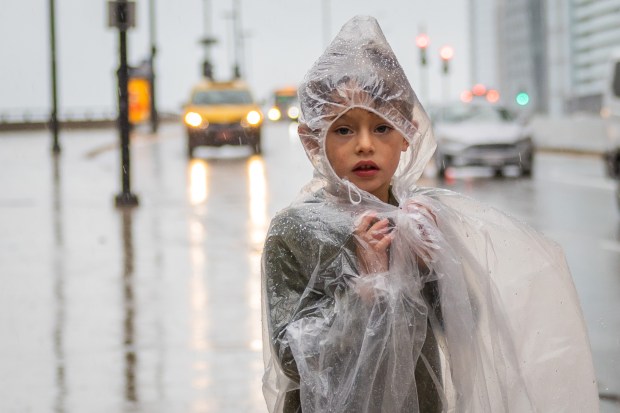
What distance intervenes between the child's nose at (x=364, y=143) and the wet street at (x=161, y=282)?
340cm

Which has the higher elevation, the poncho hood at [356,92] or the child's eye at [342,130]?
the poncho hood at [356,92]

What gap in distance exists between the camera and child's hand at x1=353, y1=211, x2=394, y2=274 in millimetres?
3027

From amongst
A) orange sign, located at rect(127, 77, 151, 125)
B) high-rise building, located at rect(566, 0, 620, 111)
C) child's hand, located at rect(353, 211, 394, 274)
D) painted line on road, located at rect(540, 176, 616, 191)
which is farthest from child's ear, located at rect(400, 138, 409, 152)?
high-rise building, located at rect(566, 0, 620, 111)

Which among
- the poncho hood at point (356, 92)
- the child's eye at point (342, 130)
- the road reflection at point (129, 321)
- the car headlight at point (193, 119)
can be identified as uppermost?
the car headlight at point (193, 119)

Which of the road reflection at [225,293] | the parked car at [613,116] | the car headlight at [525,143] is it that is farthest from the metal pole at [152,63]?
the parked car at [613,116]

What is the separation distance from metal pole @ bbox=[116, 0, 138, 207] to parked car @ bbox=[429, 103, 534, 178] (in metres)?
8.21

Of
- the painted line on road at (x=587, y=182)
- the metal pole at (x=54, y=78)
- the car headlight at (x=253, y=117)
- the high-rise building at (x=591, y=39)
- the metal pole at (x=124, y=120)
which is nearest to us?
the metal pole at (x=124, y=120)

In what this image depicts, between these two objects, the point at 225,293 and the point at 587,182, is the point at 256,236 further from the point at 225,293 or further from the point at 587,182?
the point at 587,182

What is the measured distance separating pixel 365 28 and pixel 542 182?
20124 mm

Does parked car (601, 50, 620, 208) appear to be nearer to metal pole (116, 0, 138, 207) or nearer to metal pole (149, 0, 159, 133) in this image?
metal pole (116, 0, 138, 207)

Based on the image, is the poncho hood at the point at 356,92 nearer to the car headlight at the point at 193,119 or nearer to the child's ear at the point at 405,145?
the child's ear at the point at 405,145

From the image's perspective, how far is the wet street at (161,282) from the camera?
6941 millimetres

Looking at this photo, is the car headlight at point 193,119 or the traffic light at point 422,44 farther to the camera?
the traffic light at point 422,44

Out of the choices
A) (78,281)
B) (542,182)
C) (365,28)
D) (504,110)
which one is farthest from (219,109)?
(365,28)
